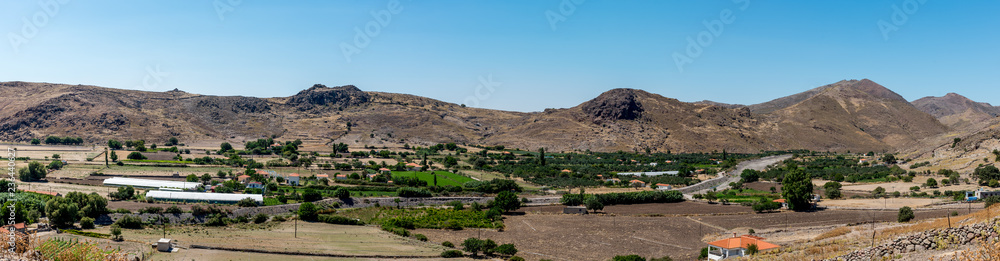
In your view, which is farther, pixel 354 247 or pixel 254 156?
pixel 254 156

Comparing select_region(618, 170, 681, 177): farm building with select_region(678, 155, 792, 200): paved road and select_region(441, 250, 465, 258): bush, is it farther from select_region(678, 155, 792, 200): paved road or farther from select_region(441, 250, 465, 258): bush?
select_region(441, 250, 465, 258): bush

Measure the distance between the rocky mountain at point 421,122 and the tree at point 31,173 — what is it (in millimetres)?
63923

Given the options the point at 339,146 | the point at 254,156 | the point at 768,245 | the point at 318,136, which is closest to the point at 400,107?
the point at 318,136

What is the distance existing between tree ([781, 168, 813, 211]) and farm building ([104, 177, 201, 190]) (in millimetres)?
61188

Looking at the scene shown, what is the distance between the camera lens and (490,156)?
12369 centimetres

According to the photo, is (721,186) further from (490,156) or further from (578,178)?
(490,156)

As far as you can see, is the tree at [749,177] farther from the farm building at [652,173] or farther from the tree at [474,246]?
the tree at [474,246]

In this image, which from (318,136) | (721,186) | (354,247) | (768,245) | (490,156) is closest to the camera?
(768,245)

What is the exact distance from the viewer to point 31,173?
68.1 metres

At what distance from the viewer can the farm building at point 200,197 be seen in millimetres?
58844

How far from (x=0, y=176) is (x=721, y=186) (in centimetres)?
8887

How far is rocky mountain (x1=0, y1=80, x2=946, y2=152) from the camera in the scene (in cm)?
13738

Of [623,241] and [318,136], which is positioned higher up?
[318,136]

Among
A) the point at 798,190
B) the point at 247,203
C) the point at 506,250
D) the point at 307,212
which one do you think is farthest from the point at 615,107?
the point at 506,250
